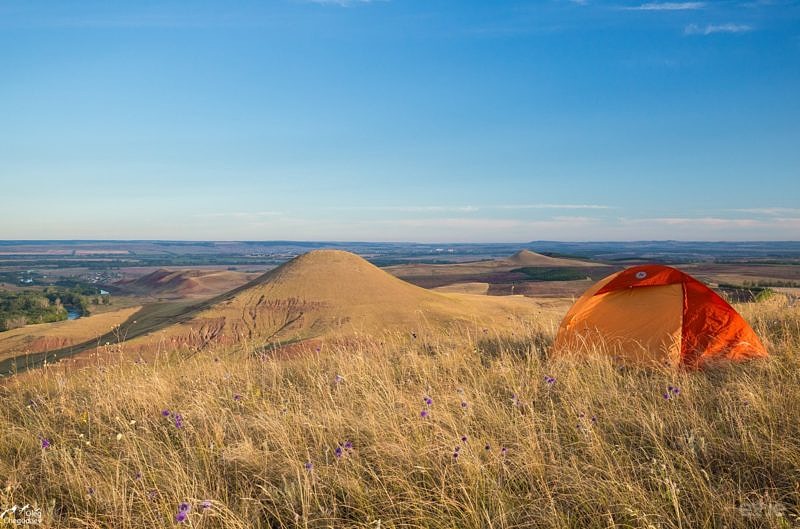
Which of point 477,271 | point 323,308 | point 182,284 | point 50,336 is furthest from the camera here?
point 477,271

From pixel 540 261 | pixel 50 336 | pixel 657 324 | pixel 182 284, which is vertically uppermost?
pixel 657 324

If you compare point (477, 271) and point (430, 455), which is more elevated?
point (430, 455)

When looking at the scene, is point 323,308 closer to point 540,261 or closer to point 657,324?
point 657,324

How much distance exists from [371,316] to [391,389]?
20125mm

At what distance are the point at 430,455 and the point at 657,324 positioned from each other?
224 inches

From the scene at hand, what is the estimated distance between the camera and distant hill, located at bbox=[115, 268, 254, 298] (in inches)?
3628

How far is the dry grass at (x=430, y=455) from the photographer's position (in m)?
3.05

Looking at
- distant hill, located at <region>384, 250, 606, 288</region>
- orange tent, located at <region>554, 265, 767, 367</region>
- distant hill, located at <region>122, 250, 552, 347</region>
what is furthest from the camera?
distant hill, located at <region>384, 250, 606, 288</region>

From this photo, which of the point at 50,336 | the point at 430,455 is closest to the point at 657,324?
the point at 430,455

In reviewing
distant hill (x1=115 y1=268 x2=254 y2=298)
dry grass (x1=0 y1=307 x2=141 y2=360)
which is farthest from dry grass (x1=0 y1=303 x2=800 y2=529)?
distant hill (x1=115 y1=268 x2=254 y2=298)

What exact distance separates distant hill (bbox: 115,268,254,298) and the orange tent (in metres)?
86.6

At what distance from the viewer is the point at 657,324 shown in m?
7.79

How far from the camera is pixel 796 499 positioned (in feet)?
9.90

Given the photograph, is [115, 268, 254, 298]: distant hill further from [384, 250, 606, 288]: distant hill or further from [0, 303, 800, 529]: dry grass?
[0, 303, 800, 529]: dry grass
